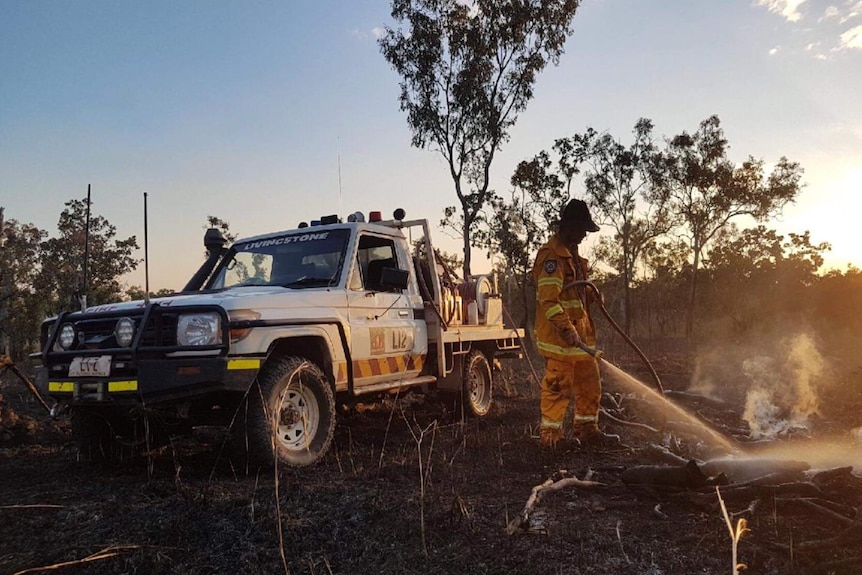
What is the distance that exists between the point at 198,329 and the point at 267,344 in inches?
20.3

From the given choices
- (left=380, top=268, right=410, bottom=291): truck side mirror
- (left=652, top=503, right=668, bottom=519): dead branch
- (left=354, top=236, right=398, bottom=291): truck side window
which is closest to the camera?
(left=652, top=503, right=668, bottom=519): dead branch

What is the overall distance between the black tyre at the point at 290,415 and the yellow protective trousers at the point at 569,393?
1942 mm

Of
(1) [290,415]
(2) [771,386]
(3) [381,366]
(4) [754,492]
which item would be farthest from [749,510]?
(2) [771,386]

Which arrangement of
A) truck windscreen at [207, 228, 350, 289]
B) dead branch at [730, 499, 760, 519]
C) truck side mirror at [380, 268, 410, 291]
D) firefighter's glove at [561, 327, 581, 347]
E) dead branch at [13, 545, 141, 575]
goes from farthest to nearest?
truck windscreen at [207, 228, 350, 289] → truck side mirror at [380, 268, 410, 291] → firefighter's glove at [561, 327, 581, 347] → dead branch at [730, 499, 760, 519] → dead branch at [13, 545, 141, 575]

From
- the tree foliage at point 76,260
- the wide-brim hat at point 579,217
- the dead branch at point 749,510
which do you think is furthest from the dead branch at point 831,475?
the tree foliage at point 76,260

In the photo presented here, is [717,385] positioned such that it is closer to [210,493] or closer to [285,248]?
[285,248]

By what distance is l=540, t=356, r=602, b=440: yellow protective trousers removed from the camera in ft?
18.1

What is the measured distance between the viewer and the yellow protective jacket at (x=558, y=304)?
5.50m

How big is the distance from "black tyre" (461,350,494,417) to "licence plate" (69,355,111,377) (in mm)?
4325

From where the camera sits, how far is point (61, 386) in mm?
4691

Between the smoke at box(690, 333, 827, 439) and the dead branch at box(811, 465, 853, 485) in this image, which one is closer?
the dead branch at box(811, 465, 853, 485)

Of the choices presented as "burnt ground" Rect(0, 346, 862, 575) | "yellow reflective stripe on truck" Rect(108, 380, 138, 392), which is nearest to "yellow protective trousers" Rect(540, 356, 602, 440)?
"burnt ground" Rect(0, 346, 862, 575)

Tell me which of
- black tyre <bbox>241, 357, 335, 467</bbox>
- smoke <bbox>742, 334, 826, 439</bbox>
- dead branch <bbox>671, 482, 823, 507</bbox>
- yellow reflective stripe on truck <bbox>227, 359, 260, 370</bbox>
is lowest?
smoke <bbox>742, 334, 826, 439</bbox>

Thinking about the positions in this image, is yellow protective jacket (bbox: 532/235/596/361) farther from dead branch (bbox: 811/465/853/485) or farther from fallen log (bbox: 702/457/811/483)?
dead branch (bbox: 811/465/853/485)
